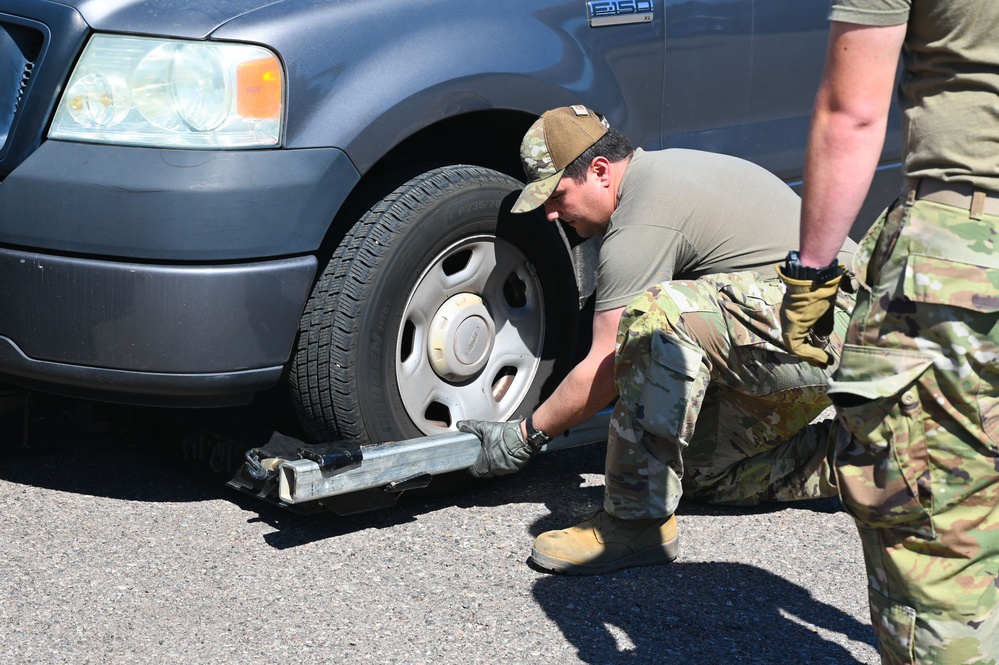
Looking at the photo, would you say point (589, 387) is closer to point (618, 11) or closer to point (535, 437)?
point (535, 437)

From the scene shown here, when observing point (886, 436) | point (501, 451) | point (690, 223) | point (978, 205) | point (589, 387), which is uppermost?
point (978, 205)

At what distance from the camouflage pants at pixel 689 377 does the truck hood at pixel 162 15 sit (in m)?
1.16

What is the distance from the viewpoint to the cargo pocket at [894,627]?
6.32 ft

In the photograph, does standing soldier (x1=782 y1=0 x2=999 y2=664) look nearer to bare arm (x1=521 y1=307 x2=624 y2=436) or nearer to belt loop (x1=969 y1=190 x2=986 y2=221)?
belt loop (x1=969 y1=190 x2=986 y2=221)

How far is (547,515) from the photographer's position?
3.24 metres

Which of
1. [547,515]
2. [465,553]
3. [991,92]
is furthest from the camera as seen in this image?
[547,515]

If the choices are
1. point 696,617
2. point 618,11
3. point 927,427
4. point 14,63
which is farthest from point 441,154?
point 927,427

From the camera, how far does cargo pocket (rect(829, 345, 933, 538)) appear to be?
71.8 inches

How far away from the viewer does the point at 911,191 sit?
1863mm

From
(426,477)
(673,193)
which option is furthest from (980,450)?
(426,477)

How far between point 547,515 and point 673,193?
3.09ft

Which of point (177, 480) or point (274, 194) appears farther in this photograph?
point (177, 480)

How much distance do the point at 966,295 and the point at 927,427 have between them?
218 mm

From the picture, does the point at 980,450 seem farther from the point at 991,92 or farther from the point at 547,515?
the point at 547,515
